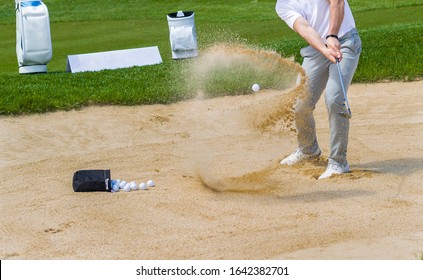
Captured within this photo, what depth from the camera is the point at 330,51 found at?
849cm

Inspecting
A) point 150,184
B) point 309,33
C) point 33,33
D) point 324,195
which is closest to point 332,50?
point 309,33

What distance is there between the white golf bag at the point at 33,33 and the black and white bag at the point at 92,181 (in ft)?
20.2

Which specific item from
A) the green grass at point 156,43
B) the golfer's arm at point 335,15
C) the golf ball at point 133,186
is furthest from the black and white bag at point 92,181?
the green grass at point 156,43

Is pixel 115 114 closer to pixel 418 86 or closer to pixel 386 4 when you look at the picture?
pixel 418 86

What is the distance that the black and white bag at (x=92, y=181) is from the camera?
8812 mm

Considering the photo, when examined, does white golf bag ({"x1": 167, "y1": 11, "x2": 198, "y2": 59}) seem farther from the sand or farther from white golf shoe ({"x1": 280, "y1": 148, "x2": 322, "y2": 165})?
white golf shoe ({"x1": 280, "y1": 148, "x2": 322, "y2": 165})

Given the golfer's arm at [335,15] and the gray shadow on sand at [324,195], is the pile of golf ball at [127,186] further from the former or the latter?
the golfer's arm at [335,15]

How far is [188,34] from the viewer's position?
15578mm

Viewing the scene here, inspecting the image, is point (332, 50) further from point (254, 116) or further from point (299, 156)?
point (254, 116)

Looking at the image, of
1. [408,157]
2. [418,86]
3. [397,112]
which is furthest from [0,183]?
[418,86]

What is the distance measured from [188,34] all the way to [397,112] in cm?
454

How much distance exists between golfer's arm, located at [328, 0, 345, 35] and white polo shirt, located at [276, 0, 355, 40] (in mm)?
162

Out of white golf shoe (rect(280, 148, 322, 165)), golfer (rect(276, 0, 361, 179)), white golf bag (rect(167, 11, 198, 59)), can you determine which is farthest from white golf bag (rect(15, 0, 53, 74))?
golfer (rect(276, 0, 361, 179))

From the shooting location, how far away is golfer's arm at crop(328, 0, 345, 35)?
857 centimetres
